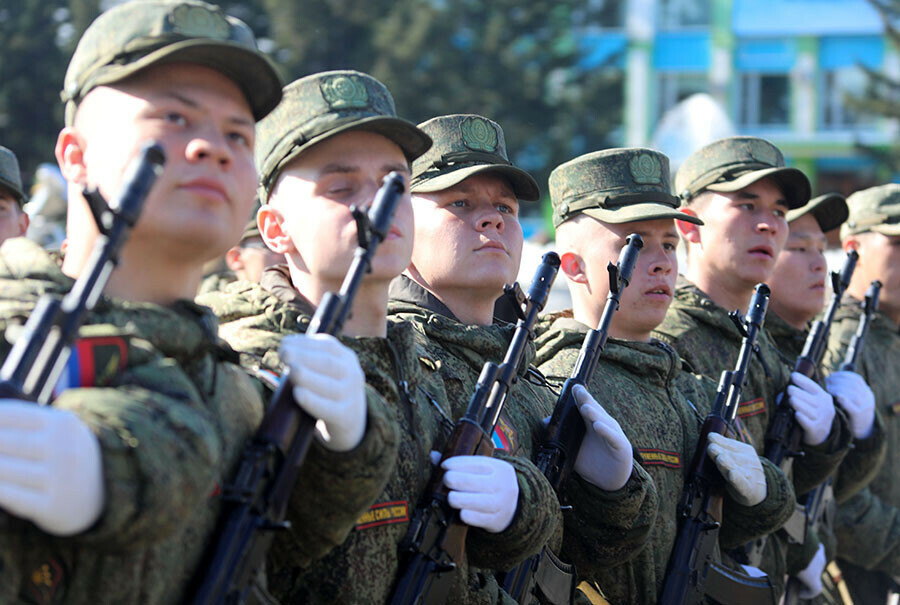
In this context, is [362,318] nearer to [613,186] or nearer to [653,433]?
[653,433]

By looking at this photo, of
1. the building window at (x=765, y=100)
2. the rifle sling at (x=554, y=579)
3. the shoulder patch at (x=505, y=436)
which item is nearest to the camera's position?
the shoulder patch at (x=505, y=436)

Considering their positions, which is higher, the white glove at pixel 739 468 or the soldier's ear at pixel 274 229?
the white glove at pixel 739 468

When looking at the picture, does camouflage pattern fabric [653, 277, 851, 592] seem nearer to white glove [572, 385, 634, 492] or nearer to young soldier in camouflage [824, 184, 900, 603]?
young soldier in camouflage [824, 184, 900, 603]

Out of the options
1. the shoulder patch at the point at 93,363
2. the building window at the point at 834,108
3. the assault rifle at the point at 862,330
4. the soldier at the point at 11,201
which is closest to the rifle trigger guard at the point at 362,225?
the shoulder patch at the point at 93,363

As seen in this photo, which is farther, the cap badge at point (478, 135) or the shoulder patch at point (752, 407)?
the shoulder patch at point (752, 407)

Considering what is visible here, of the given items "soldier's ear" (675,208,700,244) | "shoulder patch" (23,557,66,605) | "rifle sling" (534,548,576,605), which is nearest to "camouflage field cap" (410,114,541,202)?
"rifle sling" (534,548,576,605)

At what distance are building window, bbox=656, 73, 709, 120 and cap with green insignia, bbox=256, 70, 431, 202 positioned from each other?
31499mm

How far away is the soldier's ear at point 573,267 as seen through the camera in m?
4.99

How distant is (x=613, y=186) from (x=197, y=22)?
268cm

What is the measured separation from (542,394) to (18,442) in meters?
2.59

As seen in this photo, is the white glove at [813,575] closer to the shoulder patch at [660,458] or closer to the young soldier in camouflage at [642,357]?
the young soldier in camouflage at [642,357]

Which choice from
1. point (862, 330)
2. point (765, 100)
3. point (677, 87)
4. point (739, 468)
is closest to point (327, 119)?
point (739, 468)

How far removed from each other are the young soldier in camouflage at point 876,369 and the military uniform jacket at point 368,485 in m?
4.08

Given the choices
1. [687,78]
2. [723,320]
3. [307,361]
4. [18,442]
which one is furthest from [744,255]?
[687,78]
